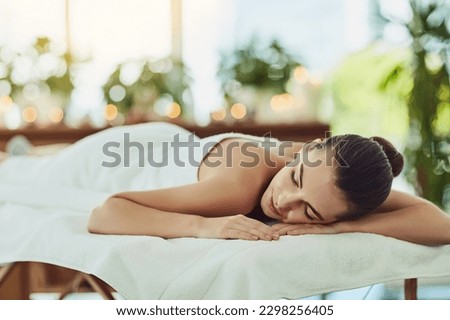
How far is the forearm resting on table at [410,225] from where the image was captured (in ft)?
4.03

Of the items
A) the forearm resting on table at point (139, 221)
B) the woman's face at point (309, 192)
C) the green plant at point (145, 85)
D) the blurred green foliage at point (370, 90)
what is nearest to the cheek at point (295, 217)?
the woman's face at point (309, 192)

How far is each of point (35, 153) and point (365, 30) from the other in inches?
39.8

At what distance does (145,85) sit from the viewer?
Answer: 253 cm

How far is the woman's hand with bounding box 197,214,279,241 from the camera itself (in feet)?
3.88

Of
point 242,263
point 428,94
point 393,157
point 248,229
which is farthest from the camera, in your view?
point 428,94

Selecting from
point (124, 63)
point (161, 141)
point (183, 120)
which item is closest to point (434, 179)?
point (161, 141)

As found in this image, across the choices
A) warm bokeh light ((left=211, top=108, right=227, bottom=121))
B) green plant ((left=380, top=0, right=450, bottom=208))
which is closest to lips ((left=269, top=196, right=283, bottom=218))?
green plant ((left=380, top=0, right=450, bottom=208))

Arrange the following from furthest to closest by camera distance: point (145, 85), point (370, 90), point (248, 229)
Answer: point (145, 85) → point (370, 90) → point (248, 229)

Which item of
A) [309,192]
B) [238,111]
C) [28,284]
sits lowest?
[28,284]

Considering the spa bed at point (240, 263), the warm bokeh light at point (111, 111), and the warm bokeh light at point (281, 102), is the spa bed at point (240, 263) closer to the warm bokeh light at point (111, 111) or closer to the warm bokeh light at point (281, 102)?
the warm bokeh light at point (111, 111)

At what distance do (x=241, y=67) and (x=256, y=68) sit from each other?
2.2 inches

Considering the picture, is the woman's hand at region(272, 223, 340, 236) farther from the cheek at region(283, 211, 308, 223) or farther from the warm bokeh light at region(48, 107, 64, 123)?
the warm bokeh light at region(48, 107, 64, 123)

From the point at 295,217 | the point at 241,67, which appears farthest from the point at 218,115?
the point at 295,217

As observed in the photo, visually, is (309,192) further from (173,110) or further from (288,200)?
(173,110)
